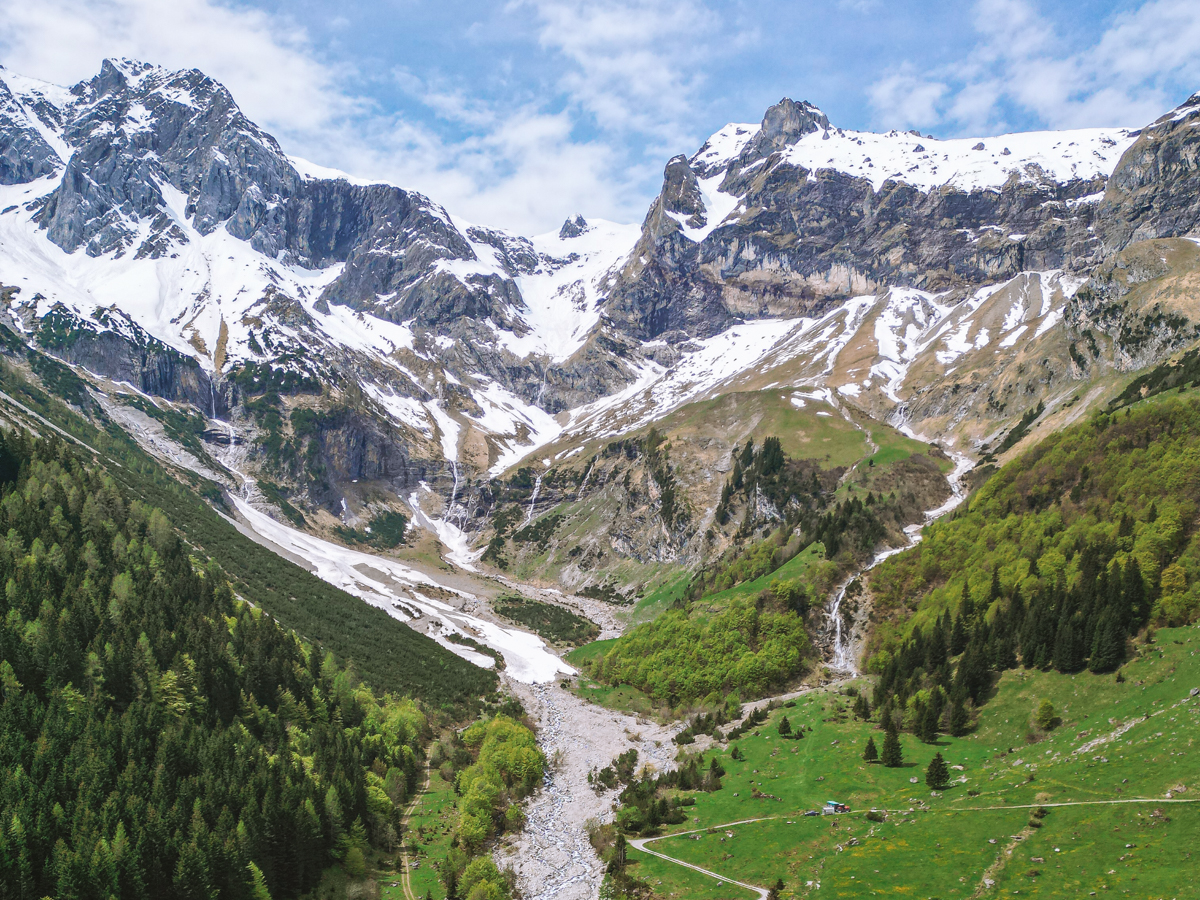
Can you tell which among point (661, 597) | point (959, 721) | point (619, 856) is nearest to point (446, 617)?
point (661, 597)

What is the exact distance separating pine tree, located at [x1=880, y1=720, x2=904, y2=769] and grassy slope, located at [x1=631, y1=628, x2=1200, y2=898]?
3.10ft

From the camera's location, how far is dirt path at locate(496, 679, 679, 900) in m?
53.5

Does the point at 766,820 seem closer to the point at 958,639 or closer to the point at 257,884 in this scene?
the point at 958,639

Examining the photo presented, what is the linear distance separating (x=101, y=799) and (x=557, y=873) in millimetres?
31700

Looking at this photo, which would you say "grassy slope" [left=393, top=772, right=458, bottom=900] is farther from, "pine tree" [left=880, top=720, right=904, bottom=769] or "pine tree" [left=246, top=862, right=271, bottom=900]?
"pine tree" [left=880, top=720, right=904, bottom=769]

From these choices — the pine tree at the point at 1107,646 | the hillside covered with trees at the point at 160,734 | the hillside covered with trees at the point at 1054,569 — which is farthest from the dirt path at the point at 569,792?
the pine tree at the point at 1107,646

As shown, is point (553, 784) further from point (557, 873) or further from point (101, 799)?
point (101, 799)

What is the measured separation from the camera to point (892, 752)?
5509 centimetres

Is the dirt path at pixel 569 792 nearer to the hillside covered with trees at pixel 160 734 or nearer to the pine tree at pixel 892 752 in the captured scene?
the hillside covered with trees at pixel 160 734

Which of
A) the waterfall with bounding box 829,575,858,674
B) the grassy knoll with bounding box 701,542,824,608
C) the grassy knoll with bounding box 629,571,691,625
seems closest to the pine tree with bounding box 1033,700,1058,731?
the waterfall with bounding box 829,575,858,674

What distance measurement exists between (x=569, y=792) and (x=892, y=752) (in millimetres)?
32445

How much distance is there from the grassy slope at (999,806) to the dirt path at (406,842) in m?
17.1

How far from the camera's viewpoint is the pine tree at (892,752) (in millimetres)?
54969

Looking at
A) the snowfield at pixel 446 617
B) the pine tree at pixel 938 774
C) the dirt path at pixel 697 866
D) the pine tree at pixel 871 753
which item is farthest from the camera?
the snowfield at pixel 446 617
